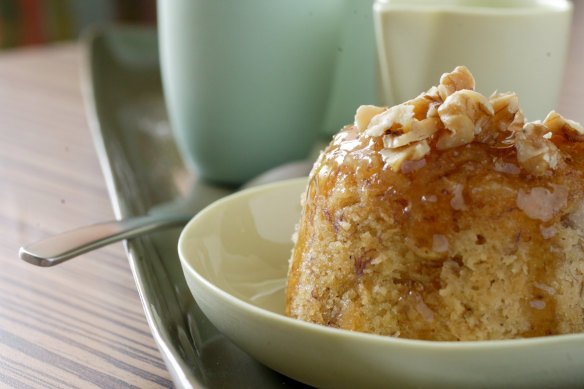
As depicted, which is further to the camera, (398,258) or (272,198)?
(272,198)

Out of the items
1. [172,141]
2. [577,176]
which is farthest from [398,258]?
[172,141]

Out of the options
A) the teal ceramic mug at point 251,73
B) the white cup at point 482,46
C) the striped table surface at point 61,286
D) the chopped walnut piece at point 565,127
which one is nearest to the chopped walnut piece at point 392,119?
the chopped walnut piece at point 565,127

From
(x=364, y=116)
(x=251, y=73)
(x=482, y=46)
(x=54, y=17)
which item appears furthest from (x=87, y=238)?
(x=54, y=17)

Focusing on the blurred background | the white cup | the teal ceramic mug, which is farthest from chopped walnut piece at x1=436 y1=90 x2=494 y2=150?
the blurred background

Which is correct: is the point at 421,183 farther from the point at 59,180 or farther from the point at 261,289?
the point at 59,180

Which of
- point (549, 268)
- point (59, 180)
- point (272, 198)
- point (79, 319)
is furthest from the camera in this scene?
point (59, 180)
